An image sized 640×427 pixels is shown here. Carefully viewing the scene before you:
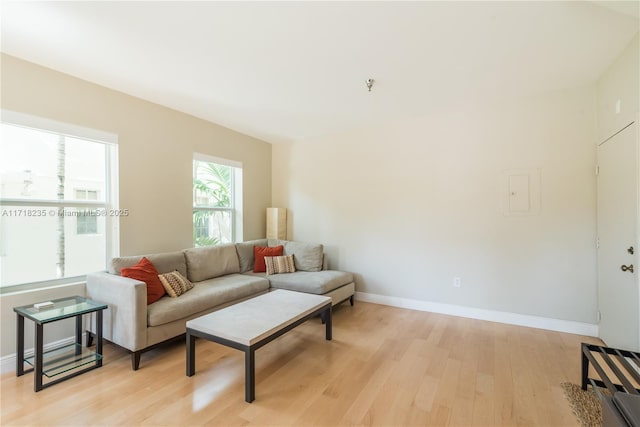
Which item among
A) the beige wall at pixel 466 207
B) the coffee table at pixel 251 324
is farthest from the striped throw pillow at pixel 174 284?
the beige wall at pixel 466 207

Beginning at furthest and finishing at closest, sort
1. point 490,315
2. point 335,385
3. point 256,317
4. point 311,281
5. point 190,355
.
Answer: point 311,281 → point 490,315 → point 256,317 → point 190,355 → point 335,385

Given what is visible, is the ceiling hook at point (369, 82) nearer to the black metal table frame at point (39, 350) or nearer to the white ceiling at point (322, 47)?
the white ceiling at point (322, 47)

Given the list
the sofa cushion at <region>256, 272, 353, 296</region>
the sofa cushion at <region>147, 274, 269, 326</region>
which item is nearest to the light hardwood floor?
the sofa cushion at <region>147, 274, 269, 326</region>

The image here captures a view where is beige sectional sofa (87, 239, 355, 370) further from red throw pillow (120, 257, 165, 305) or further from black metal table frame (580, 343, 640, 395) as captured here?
black metal table frame (580, 343, 640, 395)

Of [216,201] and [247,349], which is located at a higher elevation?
[216,201]

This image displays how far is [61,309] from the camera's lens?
2252 mm

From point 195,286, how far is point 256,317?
119 centimetres

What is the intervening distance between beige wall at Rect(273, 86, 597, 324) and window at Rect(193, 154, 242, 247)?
44.1 inches

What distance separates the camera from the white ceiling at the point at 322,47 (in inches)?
72.2

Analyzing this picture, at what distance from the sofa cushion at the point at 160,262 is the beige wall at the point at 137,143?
0.94 feet

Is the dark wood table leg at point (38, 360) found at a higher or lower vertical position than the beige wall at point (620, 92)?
Result: lower

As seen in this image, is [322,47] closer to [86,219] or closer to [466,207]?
[466,207]

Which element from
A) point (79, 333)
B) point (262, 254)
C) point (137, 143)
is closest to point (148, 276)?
point (79, 333)

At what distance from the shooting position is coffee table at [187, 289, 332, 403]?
1.95 m
